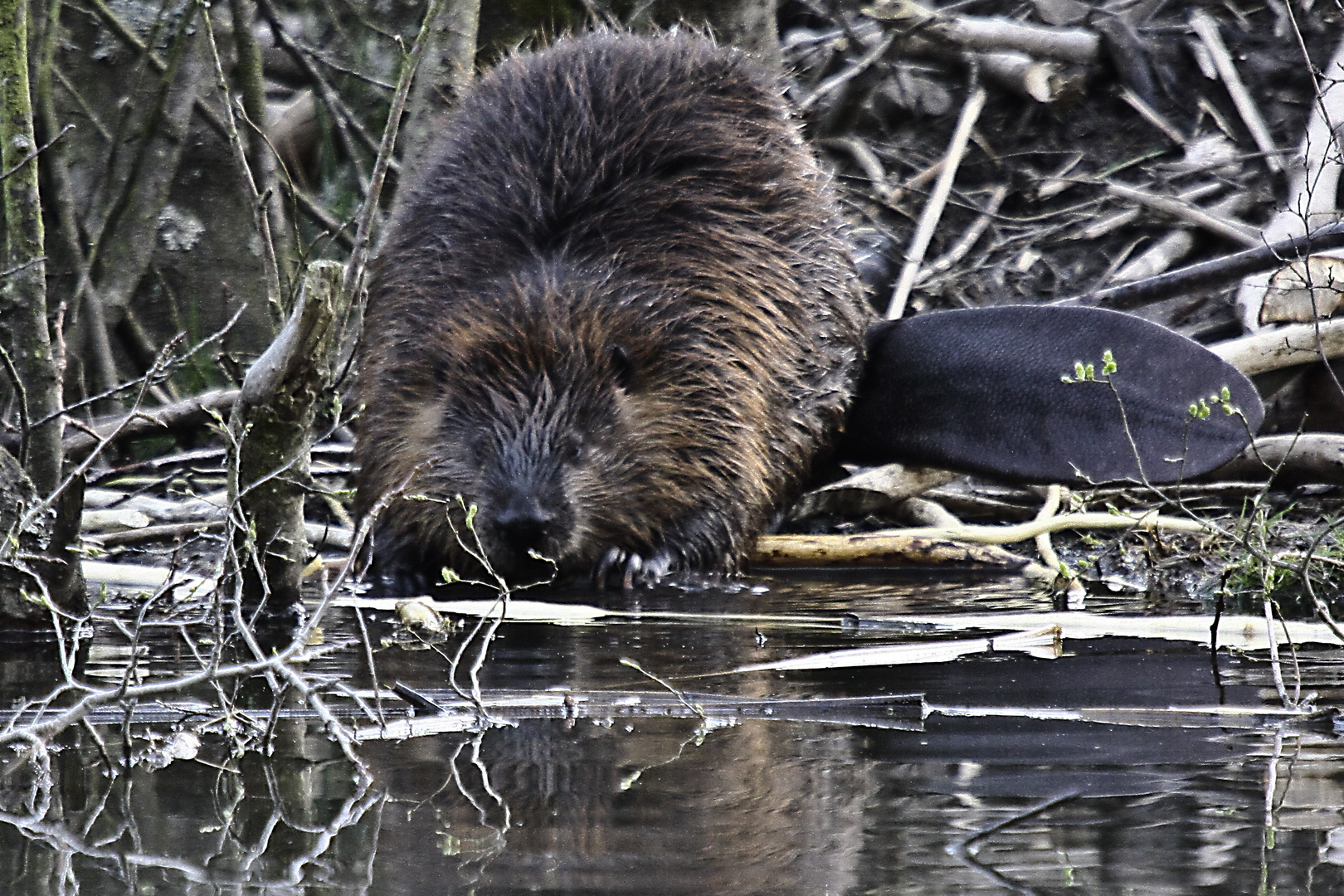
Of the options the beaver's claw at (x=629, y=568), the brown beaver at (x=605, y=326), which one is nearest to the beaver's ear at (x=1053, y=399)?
the brown beaver at (x=605, y=326)

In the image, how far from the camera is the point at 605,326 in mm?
3279

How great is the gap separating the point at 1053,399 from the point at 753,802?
201 centimetres

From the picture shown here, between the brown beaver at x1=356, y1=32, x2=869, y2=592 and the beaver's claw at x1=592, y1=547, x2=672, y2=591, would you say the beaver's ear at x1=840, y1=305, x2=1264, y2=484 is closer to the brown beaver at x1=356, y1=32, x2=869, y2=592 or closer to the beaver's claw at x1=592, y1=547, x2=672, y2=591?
the brown beaver at x1=356, y1=32, x2=869, y2=592

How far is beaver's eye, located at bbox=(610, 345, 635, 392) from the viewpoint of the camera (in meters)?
3.27

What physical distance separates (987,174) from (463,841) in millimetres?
4349

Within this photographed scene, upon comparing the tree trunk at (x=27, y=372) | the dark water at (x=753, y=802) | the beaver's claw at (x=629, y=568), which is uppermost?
the tree trunk at (x=27, y=372)

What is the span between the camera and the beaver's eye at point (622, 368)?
3.27m

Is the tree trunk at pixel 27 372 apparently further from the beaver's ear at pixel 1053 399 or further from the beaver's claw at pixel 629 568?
the beaver's ear at pixel 1053 399

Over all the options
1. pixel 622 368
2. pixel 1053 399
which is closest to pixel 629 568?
pixel 622 368

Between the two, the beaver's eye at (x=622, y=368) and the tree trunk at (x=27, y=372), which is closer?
the tree trunk at (x=27, y=372)

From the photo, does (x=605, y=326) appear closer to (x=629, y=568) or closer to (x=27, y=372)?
(x=629, y=568)

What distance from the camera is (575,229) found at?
3398mm

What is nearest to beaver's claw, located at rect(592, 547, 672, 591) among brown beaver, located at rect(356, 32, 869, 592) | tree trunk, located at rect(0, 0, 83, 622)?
brown beaver, located at rect(356, 32, 869, 592)

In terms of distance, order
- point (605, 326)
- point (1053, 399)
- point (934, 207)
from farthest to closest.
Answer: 1. point (934, 207)
2. point (1053, 399)
3. point (605, 326)
